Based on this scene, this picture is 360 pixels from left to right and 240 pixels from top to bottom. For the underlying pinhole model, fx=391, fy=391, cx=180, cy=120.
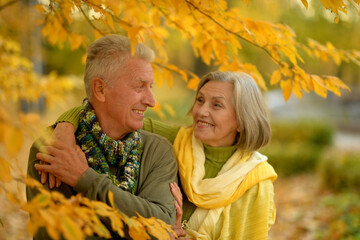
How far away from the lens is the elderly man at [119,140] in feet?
6.27

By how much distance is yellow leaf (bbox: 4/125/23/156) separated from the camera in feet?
3.07

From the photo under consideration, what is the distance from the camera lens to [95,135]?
79.2 inches

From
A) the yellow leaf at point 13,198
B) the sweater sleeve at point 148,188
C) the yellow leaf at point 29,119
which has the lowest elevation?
the sweater sleeve at point 148,188

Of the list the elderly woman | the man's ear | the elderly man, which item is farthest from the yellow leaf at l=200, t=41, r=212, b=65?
the man's ear

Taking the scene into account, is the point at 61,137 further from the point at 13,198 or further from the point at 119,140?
the point at 13,198

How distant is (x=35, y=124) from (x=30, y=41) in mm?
9253

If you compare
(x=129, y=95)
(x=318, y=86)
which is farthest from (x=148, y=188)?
(x=318, y=86)

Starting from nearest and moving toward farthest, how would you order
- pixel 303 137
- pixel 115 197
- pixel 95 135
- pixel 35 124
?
1. pixel 35 124
2. pixel 115 197
3. pixel 95 135
4. pixel 303 137

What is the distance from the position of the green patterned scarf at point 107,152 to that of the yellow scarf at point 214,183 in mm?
354

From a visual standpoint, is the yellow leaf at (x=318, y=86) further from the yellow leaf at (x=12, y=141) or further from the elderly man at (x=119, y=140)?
the yellow leaf at (x=12, y=141)

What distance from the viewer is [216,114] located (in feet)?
7.48

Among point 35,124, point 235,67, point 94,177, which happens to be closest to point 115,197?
point 94,177

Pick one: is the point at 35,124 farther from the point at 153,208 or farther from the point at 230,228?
the point at 230,228

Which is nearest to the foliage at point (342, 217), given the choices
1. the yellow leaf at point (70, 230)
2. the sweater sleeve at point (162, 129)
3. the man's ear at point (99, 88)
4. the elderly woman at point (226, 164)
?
the elderly woman at point (226, 164)
